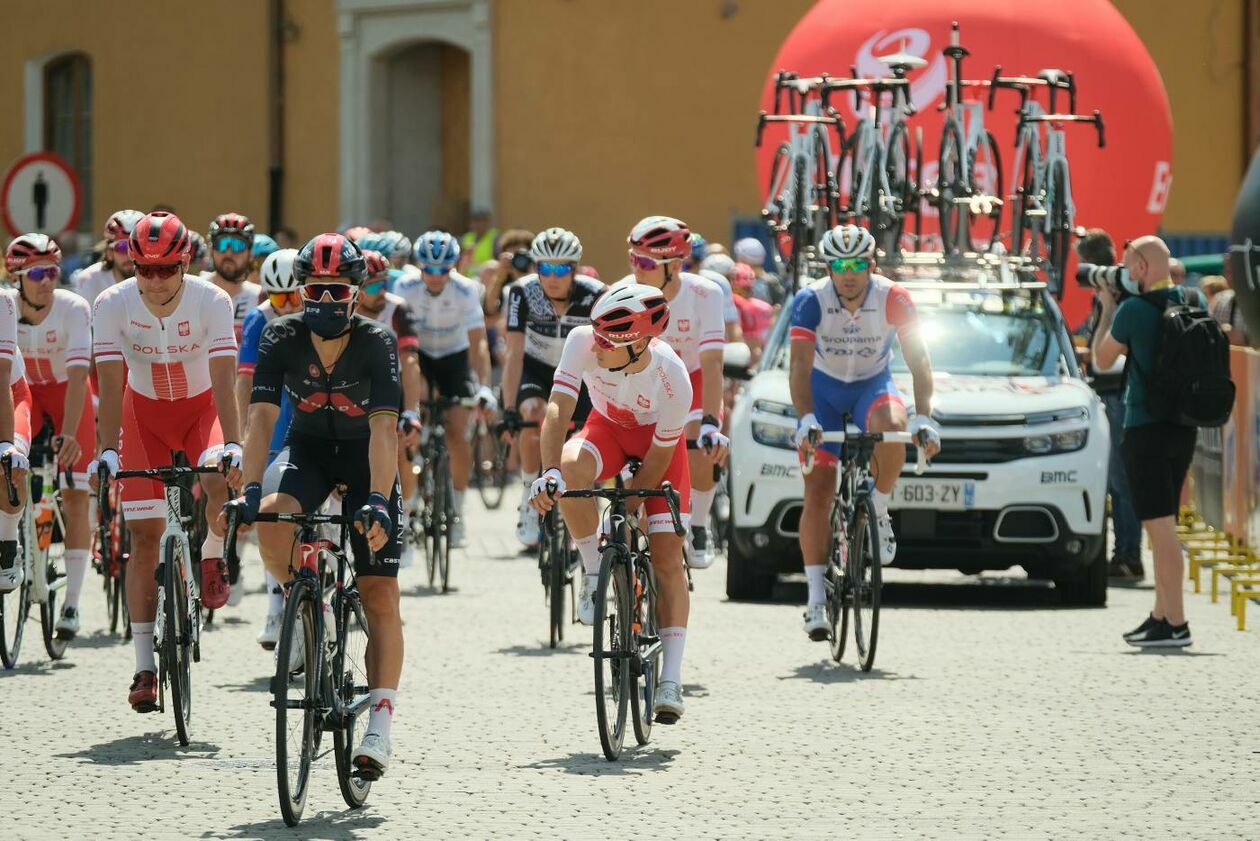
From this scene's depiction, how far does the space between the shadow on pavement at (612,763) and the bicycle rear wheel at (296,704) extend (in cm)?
125

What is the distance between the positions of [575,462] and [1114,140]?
47.5ft

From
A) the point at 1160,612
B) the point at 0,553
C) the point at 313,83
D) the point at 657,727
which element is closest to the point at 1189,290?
the point at 1160,612

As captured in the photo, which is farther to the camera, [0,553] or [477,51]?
[477,51]

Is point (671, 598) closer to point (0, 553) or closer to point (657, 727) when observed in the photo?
point (657, 727)

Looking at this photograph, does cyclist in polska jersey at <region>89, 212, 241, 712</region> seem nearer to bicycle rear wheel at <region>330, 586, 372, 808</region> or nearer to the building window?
bicycle rear wheel at <region>330, 586, 372, 808</region>

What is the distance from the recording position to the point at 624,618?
9.47 m

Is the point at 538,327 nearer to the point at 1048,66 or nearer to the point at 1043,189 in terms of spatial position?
the point at 1043,189

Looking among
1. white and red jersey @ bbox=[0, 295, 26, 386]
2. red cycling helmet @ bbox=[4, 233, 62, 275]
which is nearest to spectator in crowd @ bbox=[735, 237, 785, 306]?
red cycling helmet @ bbox=[4, 233, 62, 275]

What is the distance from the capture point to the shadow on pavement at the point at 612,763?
923 centimetres

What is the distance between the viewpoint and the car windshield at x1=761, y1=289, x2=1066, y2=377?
15211 millimetres

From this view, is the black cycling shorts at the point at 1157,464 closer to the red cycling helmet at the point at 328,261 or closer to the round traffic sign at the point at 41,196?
the red cycling helmet at the point at 328,261

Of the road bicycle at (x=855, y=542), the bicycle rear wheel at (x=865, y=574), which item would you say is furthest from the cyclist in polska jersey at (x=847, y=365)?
the bicycle rear wheel at (x=865, y=574)

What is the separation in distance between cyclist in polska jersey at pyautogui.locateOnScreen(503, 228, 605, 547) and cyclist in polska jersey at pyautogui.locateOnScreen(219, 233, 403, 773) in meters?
5.09

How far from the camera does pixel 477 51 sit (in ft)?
111
